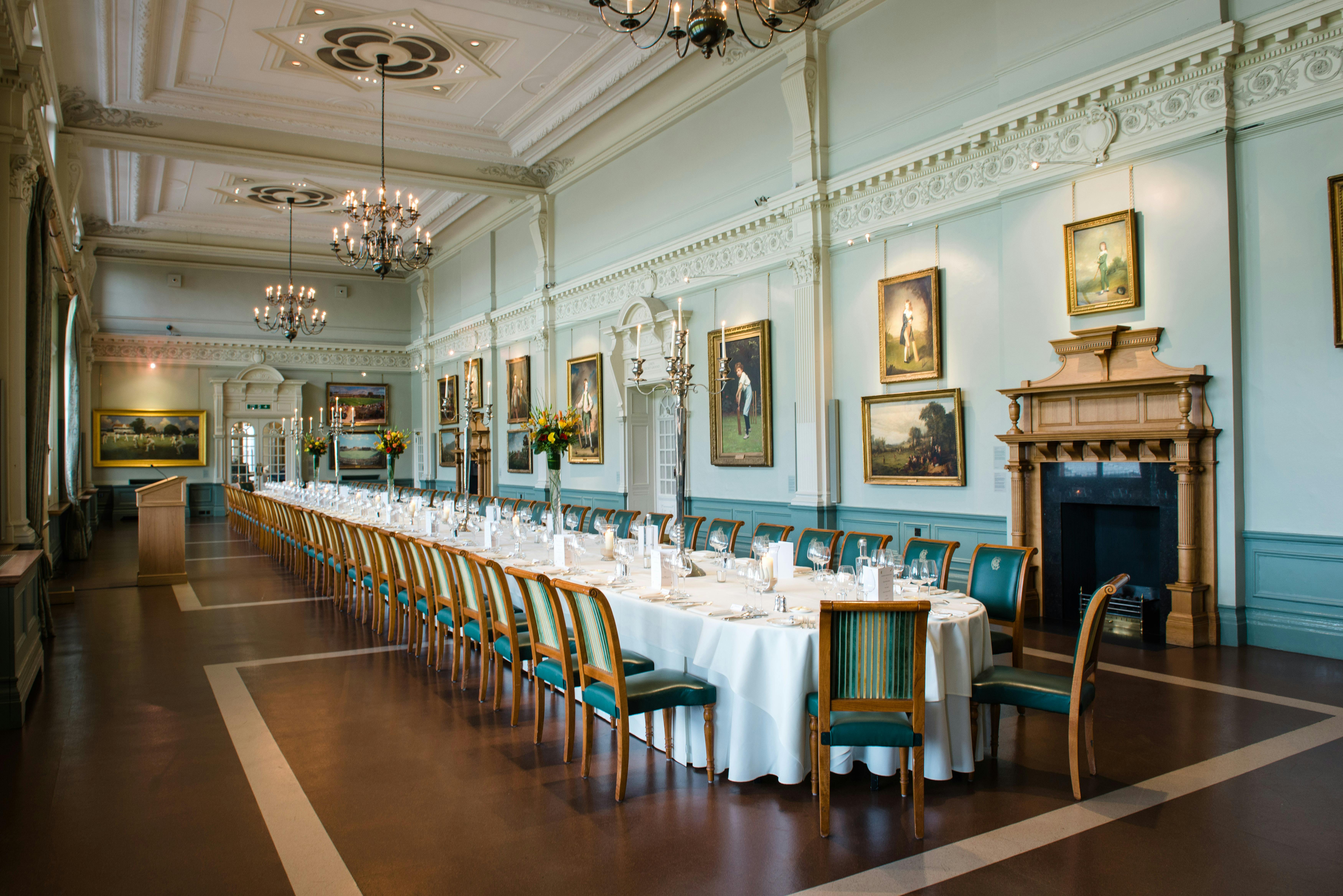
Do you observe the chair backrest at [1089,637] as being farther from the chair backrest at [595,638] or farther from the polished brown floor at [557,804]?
the chair backrest at [595,638]

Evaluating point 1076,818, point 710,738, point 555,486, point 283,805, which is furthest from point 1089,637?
point 555,486

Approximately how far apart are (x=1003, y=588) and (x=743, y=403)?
560 centimetres

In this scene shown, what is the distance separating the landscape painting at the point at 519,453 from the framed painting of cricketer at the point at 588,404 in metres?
1.54

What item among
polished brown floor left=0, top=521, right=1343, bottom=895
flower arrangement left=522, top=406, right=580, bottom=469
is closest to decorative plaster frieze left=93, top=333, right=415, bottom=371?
flower arrangement left=522, top=406, right=580, bottom=469

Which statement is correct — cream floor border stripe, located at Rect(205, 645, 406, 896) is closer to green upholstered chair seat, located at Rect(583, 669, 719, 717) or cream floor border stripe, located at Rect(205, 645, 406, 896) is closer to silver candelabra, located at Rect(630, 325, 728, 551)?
green upholstered chair seat, located at Rect(583, 669, 719, 717)

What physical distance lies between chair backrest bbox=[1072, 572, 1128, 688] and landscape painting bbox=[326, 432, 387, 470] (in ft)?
68.0

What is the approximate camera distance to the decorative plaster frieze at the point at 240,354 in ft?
65.4

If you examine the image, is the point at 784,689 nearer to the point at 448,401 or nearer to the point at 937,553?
the point at 937,553

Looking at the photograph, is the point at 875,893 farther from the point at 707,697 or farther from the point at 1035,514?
→ the point at 1035,514

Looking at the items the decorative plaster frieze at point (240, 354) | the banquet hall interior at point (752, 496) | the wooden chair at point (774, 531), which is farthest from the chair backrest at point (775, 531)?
the decorative plaster frieze at point (240, 354)

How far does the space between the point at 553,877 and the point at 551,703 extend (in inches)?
81.6

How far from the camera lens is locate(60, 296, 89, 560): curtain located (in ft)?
39.7

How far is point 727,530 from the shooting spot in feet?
24.5

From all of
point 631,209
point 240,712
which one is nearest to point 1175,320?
point 240,712
